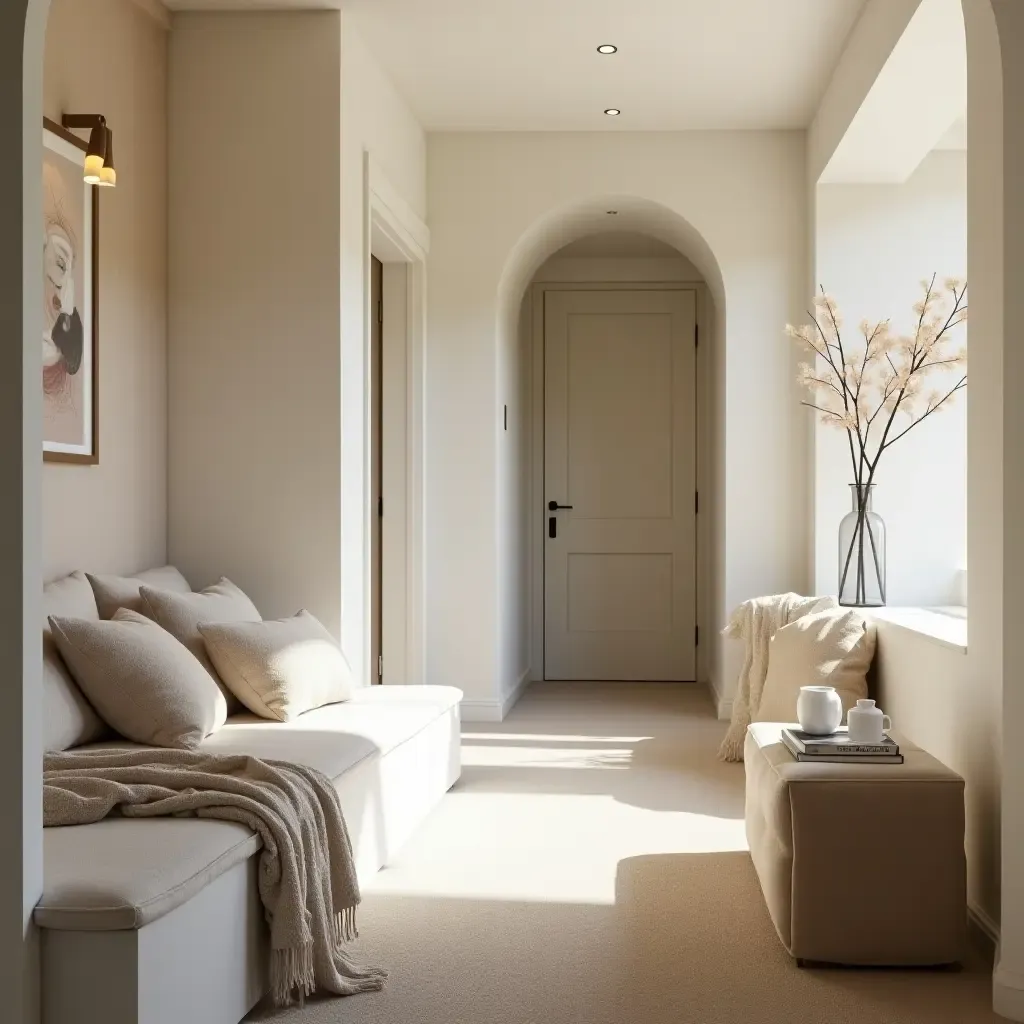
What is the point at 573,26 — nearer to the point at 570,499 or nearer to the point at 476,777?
the point at 476,777

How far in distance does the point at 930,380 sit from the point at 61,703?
3.76 metres

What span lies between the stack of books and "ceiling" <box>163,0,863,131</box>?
267cm

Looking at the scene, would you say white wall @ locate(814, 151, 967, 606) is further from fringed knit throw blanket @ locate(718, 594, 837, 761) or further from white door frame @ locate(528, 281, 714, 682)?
white door frame @ locate(528, 281, 714, 682)

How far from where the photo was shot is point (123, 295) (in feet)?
13.1

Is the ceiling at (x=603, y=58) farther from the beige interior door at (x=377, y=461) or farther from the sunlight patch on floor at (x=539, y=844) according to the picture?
the sunlight patch on floor at (x=539, y=844)

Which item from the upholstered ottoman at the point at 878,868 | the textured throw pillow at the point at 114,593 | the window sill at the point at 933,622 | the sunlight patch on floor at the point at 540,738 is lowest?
the sunlight patch on floor at the point at 540,738

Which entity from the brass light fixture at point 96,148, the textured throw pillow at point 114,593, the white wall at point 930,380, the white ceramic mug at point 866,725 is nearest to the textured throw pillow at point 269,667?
the textured throw pillow at point 114,593

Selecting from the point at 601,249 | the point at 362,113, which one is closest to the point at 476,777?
the point at 362,113

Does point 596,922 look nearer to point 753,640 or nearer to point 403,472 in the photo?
point 753,640

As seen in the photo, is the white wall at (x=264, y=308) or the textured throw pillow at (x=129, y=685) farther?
the white wall at (x=264, y=308)

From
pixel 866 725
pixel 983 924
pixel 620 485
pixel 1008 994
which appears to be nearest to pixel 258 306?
pixel 866 725

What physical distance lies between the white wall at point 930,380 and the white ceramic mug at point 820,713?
220 centimetres

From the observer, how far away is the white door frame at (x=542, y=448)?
7391 millimetres

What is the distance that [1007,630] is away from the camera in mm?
2391
